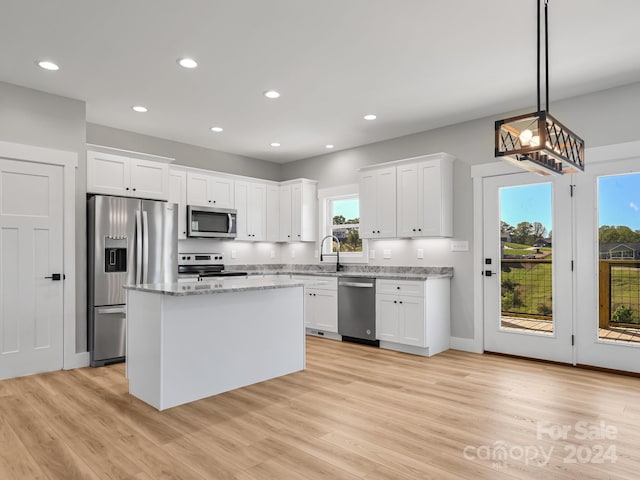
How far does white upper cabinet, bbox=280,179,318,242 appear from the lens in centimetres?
663

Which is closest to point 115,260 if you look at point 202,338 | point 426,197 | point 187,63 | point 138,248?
point 138,248

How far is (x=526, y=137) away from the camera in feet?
7.45

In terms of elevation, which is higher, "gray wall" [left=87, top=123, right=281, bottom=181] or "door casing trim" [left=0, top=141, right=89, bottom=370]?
"gray wall" [left=87, top=123, right=281, bottom=181]

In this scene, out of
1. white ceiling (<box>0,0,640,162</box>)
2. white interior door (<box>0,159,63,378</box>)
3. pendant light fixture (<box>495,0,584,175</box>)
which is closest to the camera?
pendant light fixture (<box>495,0,584,175</box>)

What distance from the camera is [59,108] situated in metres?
4.23

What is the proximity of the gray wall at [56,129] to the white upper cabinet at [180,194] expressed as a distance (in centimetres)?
130

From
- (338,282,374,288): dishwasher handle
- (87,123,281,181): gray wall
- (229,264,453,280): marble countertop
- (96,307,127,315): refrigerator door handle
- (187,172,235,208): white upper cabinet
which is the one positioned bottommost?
(96,307,127,315): refrigerator door handle

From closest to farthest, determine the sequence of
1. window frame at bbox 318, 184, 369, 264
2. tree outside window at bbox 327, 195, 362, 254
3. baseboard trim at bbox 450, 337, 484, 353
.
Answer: baseboard trim at bbox 450, 337, 484, 353
window frame at bbox 318, 184, 369, 264
tree outside window at bbox 327, 195, 362, 254

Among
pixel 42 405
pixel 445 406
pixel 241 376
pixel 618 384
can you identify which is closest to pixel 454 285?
pixel 618 384

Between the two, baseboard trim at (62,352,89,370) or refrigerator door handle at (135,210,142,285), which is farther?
refrigerator door handle at (135,210,142,285)

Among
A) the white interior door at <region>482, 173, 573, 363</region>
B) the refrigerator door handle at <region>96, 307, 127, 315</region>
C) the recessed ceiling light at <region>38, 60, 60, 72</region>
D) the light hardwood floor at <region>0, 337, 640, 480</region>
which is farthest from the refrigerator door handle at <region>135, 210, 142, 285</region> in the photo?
the white interior door at <region>482, 173, 573, 363</region>

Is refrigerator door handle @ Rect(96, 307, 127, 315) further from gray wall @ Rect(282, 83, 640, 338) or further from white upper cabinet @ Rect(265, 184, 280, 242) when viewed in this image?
gray wall @ Rect(282, 83, 640, 338)

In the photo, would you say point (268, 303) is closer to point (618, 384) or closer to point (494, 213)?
point (494, 213)

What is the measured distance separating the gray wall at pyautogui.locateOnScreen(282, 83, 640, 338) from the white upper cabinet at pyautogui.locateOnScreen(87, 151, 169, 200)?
8.39 ft
